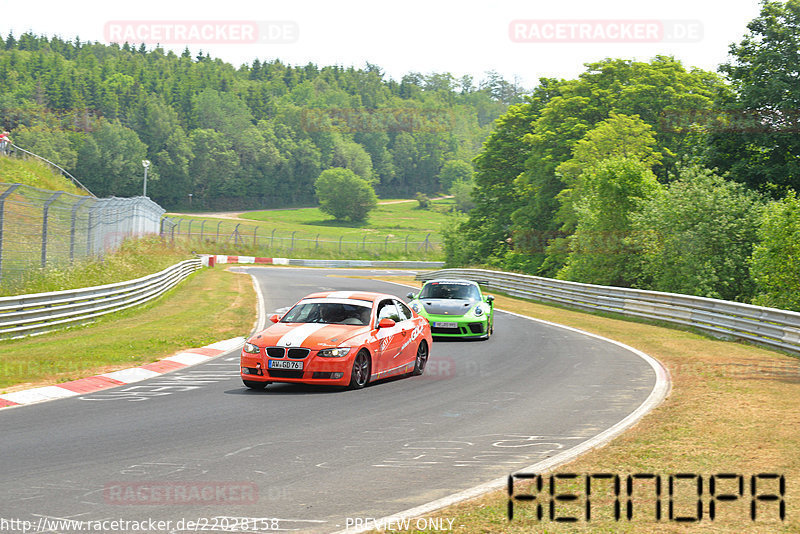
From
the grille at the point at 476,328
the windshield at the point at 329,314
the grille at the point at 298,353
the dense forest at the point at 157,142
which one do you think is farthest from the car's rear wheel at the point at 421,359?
the dense forest at the point at 157,142

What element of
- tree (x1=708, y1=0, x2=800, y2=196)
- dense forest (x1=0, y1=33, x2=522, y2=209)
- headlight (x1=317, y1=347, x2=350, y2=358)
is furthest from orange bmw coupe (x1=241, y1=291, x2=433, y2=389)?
dense forest (x1=0, y1=33, x2=522, y2=209)

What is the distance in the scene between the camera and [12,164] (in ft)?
150

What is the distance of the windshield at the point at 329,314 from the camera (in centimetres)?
1299

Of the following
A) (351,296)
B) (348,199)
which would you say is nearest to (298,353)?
(351,296)

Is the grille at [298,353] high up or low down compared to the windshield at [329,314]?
down

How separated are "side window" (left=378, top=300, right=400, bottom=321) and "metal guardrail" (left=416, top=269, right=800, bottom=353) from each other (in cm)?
903

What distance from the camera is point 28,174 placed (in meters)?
44.9

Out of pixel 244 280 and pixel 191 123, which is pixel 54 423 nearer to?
pixel 244 280

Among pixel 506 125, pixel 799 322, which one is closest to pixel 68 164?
pixel 506 125

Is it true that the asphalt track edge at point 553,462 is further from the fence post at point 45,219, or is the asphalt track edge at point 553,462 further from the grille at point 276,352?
the fence post at point 45,219

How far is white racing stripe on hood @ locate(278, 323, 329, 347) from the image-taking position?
39.1 feet

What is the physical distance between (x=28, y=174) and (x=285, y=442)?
41.7 meters

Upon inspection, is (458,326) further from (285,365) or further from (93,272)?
(93,272)

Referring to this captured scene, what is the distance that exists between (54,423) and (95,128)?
16628 cm
